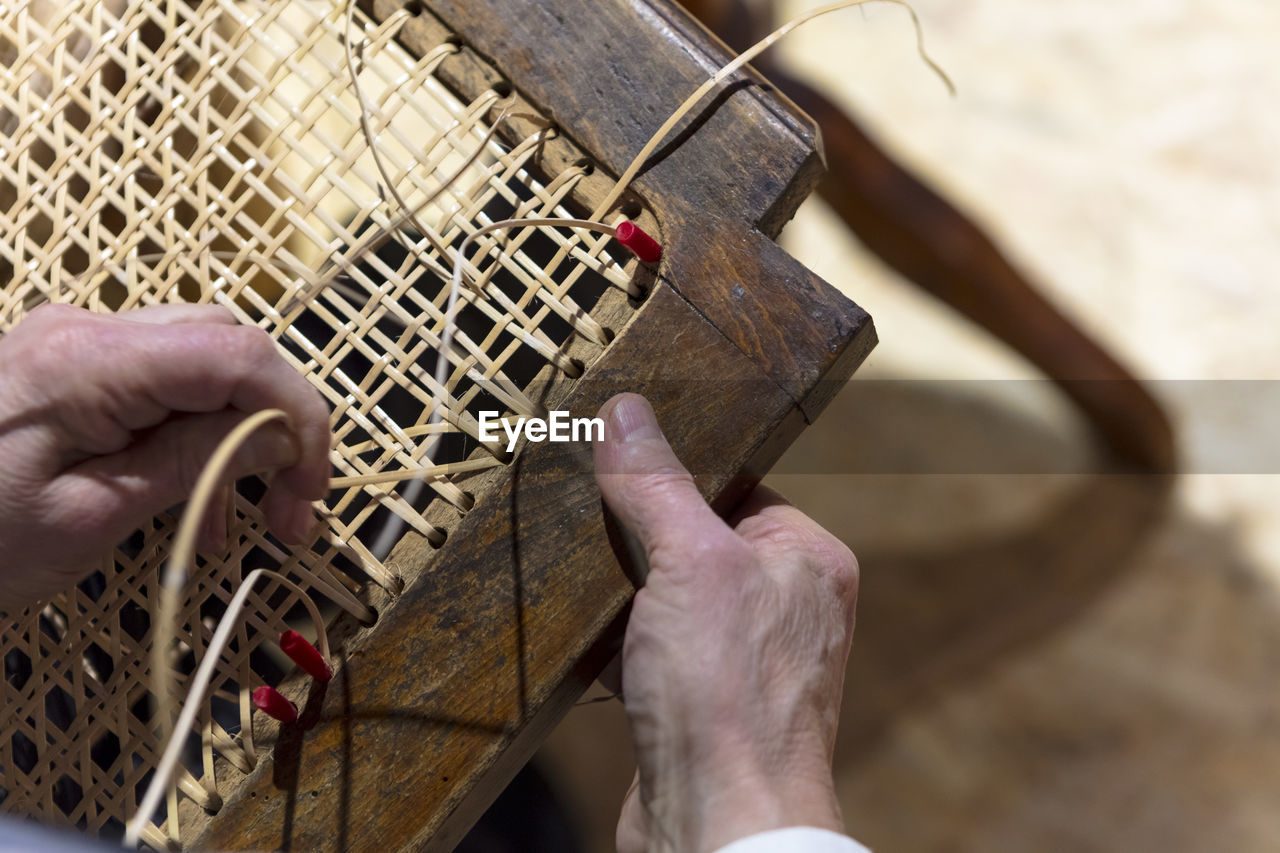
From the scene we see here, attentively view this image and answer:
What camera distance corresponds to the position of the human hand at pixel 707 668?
0.44 meters

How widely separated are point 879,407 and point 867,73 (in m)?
0.54

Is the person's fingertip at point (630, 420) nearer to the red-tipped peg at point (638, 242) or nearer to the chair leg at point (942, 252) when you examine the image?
the red-tipped peg at point (638, 242)

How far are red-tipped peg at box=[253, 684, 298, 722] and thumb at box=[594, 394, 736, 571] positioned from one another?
0.19 meters

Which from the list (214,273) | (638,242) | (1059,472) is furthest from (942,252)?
(214,273)

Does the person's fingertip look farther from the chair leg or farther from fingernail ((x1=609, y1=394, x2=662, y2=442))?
the chair leg

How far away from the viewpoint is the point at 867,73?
140 cm

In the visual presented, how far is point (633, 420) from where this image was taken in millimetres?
447

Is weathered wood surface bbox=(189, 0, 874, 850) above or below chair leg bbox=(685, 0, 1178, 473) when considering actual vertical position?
below

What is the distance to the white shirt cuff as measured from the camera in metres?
0.43

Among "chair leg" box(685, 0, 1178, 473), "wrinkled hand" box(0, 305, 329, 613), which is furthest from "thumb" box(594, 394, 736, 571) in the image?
"chair leg" box(685, 0, 1178, 473)

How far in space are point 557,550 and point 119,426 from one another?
0.69 feet

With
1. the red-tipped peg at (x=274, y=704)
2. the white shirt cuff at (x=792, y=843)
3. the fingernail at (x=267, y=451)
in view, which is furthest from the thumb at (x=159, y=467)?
the white shirt cuff at (x=792, y=843)

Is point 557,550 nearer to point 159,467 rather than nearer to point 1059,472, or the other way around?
point 159,467

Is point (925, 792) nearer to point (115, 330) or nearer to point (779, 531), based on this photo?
point (779, 531)
